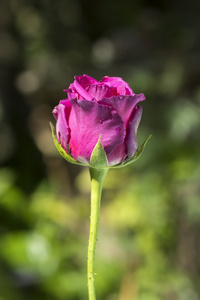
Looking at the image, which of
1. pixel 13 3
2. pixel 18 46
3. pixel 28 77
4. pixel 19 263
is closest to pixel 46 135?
pixel 28 77

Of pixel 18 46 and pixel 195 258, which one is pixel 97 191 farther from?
pixel 18 46

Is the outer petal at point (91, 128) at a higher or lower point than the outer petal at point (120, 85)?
lower

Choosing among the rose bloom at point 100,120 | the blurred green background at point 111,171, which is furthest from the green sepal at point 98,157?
the blurred green background at point 111,171

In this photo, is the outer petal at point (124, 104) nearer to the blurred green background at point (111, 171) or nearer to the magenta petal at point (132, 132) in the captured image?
the magenta petal at point (132, 132)

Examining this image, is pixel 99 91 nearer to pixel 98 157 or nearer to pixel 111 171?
pixel 98 157

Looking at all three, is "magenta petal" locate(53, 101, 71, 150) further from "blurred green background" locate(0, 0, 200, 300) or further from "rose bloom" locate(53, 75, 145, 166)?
"blurred green background" locate(0, 0, 200, 300)

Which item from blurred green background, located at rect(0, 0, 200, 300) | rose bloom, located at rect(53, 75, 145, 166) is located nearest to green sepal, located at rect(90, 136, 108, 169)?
rose bloom, located at rect(53, 75, 145, 166)
